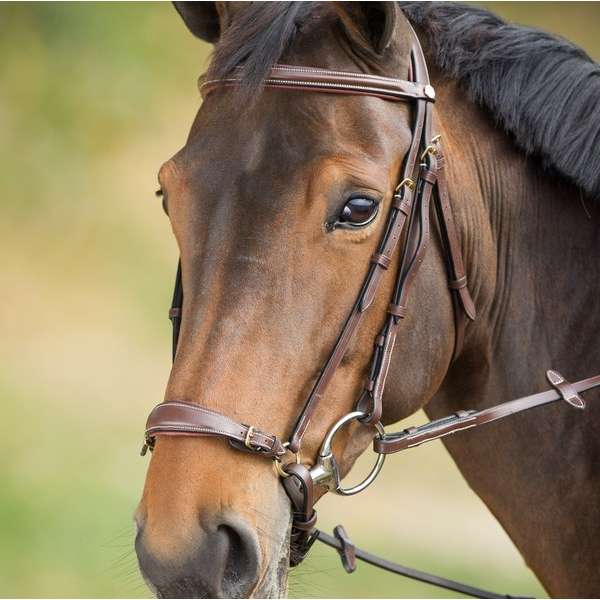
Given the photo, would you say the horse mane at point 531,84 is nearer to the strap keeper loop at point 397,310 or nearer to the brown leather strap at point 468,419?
the brown leather strap at point 468,419

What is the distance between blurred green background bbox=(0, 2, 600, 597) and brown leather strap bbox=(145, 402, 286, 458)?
4.39 meters

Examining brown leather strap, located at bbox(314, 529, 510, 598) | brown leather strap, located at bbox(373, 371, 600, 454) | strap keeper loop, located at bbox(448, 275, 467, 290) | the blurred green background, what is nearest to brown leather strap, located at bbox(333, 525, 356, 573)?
brown leather strap, located at bbox(314, 529, 510, 598)

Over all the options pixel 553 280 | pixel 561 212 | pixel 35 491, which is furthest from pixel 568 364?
pixel 35 491

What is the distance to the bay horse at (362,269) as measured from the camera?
125 cm

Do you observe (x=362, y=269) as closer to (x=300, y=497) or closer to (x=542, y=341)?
(x=300, y=497)

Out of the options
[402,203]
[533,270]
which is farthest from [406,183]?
[533,270]

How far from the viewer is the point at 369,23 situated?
4.77 feet

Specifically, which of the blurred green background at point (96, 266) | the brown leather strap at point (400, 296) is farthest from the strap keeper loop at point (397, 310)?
the blurred green background at point (96, 266)

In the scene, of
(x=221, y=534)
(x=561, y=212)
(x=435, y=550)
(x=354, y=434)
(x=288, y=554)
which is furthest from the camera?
(x=435, y=550)

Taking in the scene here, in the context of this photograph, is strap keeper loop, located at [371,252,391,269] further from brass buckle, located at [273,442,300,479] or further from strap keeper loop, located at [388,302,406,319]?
brass buckle, located at [273,442,300,479]

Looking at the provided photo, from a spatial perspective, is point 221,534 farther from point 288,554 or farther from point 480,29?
point 480,29

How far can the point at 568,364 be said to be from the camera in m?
1.67

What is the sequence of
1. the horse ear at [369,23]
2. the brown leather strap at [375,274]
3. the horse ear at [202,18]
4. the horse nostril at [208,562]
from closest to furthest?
the horse nostril at [208,562], the brown leather strap at [375,274], the horse ear at [369,23], the horse ear at [202,18]

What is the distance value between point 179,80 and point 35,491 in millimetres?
4096
